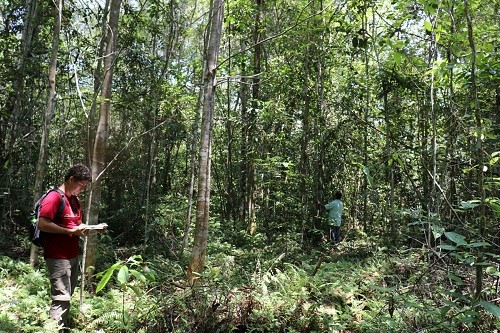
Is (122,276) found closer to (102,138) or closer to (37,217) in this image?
(37,217)

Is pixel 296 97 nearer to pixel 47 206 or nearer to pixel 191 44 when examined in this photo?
pixel 47 206

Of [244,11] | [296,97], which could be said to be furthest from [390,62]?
[244,11]

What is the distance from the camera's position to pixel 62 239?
14.8ft

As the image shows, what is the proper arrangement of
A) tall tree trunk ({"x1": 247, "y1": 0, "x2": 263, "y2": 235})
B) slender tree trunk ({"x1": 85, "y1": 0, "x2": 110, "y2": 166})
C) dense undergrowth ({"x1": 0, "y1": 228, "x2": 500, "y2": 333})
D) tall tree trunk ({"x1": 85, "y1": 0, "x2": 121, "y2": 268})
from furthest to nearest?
1. tall tree trunk ({"x1": 247, "y1": 0, "x2": 263, "y2": 235})
2. tall tree trunk ({"x1": 85, "y1": 0, "x2": 121, "y2": 268})
3. slender tree trunk ({"x1": 85, "y1": 0, "x2": 110, "y2": 166})
4. dense undergrowth ({"x1": 0, "y1": 228, "x2": 500, "y2": 333})

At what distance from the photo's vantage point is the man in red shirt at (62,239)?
4.33m

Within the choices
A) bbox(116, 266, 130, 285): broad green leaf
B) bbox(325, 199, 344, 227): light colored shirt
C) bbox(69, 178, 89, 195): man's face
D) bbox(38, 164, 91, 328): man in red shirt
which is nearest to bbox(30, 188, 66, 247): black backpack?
bbox(38, 164, 91, 328): man in red shirt

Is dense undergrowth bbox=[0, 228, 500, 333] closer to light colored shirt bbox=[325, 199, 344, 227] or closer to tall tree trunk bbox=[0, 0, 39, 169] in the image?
tall tree trunk bbox=[0, 0, 39, 169]

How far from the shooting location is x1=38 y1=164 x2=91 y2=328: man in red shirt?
14.2ft

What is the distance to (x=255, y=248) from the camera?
10.7m

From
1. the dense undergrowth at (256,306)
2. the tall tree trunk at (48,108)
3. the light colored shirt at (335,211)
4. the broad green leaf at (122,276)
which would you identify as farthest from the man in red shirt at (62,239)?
the light colored shirt at (335,211)

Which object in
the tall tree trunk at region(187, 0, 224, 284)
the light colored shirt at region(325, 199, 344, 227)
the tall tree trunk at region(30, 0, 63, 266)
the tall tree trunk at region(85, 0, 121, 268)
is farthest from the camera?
the light colored shirt at region(325, 199, 344, 227)

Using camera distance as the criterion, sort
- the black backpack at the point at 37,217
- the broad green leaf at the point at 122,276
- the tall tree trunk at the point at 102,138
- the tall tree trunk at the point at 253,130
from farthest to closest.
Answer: the tall tree trunk at the point at 253,130 < the tall tree trunk at the point at 102,138 < the black backpack at the point at 37,217 < the broad green leaf at the point at 122,276

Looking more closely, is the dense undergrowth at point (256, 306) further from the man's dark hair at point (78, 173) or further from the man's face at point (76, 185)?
the man's dark hair at point (78, 173)

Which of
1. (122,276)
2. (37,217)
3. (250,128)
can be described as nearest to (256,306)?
(37,217)
